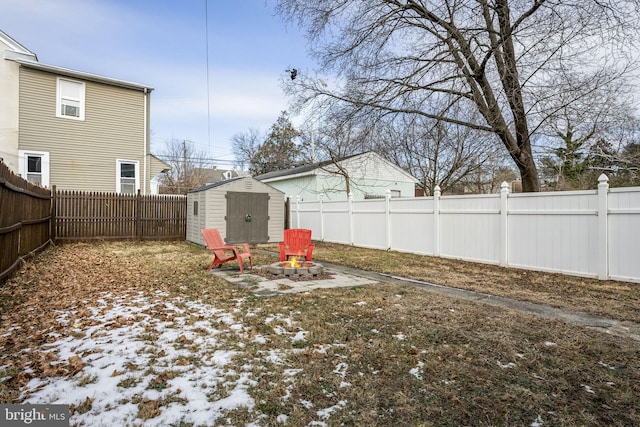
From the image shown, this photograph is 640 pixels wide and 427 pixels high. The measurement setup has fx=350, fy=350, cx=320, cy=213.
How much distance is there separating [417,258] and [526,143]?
412cm

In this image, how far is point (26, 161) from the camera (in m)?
13.0

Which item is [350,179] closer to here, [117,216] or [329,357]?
[117,216]

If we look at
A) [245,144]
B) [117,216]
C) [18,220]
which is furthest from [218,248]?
[245,144]

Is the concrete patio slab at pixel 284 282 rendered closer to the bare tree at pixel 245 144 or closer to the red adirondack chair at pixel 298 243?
the red adirondack chair at pixel 298 243

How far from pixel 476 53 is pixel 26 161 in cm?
1562

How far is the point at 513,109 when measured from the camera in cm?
859

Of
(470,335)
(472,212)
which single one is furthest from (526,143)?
(470,335)

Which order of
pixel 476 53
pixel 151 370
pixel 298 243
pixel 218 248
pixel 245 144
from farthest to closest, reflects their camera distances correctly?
1. pixel 245 144
2. pixel 476 53
3. pixel 298 243
4. pixel 218 248
5. pixel 151 370

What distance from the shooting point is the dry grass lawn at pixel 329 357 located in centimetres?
234

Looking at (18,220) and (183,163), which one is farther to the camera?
(183,163)

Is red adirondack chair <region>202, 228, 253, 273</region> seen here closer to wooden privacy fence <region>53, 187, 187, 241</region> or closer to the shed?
the shed

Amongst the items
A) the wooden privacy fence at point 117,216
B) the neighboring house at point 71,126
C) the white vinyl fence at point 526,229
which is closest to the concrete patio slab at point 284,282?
the white vinyl fence at point 526,229

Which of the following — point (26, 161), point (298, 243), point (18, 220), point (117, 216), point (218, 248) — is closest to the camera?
point (18, 220)

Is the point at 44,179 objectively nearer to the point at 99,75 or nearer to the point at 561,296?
the point at 99,75
